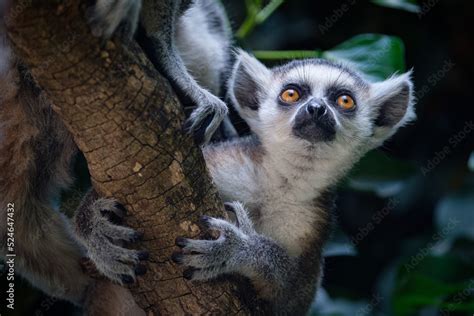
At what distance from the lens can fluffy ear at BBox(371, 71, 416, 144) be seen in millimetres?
3867

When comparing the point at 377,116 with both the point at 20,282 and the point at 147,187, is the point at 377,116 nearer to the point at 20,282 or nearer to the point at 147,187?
the point at 147,187

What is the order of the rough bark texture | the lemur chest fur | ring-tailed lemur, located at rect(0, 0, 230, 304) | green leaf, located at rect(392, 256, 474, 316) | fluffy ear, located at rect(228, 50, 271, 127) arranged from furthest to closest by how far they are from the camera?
green leaf, located at rect(392, 256, 474, 316)
fluffy ear, located at rect(228, 50, 271, 127)
the lemur chest fur
ring-tailed lemur, located at rect(0, 0, 230, 304)
the rough bark texture

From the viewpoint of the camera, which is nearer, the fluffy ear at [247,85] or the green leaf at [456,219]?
the fluffy ear at [247,85]

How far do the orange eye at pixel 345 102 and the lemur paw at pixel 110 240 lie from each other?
1497mm

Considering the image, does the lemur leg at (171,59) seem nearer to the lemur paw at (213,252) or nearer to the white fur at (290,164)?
the lemur paw at (213,252)

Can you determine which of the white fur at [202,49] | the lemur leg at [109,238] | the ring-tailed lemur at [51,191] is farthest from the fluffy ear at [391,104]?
the lemur leg at [109,238]

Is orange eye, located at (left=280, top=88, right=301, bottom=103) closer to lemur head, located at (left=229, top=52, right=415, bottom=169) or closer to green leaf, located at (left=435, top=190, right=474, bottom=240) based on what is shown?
lemur head, located at (left=229, top=52, right=415, bottom=169)

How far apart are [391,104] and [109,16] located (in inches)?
84.7

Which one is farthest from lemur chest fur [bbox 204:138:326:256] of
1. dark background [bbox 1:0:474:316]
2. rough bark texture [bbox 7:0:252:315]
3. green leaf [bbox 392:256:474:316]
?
dark background [bbox 1:0:474:316]

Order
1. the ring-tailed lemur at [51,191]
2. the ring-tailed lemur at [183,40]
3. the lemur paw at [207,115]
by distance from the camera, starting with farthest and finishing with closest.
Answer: the ring-tailed lemur at [51,191] < the lemur paw at [207,115] < the ring-tailed lemur at [183,40]

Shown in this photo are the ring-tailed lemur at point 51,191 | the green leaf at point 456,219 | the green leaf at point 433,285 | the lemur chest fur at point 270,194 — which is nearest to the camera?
the ring-tailed lemur at point 51,191

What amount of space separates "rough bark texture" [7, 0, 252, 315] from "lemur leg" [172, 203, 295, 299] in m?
0.05

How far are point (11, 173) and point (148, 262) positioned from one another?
2.69ft

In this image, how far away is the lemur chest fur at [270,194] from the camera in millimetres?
3385
